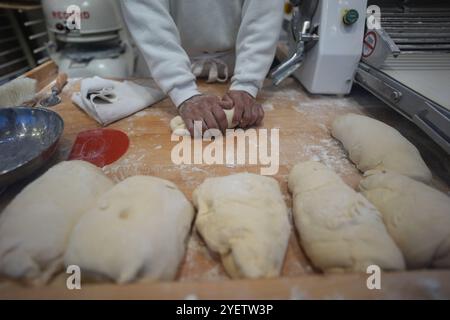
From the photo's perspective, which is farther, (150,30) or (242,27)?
(242,27)

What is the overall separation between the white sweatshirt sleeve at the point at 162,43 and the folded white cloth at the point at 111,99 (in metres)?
0.13

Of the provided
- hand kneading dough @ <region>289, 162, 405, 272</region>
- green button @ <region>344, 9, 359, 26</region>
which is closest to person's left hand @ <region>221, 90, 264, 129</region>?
hand kneading dough @ <region>289, 162, 405, 272</region>

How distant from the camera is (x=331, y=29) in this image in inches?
44.8

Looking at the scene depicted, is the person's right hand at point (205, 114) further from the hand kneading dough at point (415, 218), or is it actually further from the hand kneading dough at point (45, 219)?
the hand kneading dough at point (415, 218)

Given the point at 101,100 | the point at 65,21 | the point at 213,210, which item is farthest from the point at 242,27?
the point at 65,21

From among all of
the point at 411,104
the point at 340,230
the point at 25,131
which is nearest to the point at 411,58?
the point at 411,104

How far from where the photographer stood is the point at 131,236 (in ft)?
1.74

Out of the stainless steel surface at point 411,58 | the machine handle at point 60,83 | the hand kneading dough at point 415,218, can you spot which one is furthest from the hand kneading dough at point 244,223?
the machine handle at point 60,83

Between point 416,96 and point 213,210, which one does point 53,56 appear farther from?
point 416,96

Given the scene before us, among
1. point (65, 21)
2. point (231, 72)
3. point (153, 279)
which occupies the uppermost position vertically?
point (65, 21)

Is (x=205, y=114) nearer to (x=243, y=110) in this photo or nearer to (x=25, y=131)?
(x=243, y=110)

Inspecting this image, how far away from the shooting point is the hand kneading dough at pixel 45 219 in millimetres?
518
